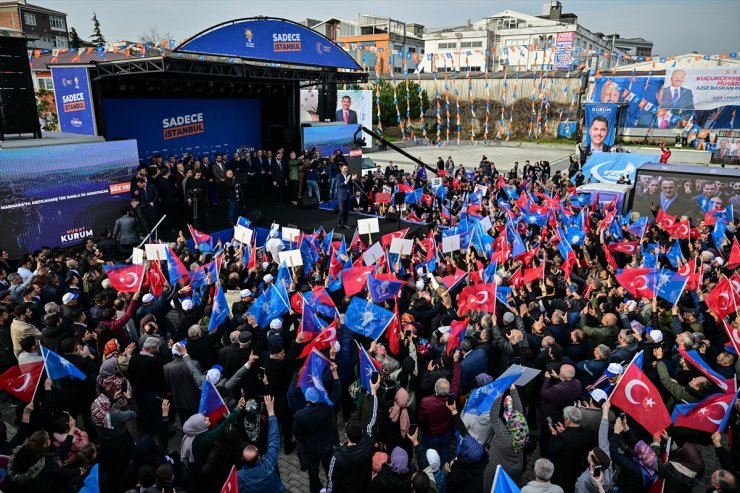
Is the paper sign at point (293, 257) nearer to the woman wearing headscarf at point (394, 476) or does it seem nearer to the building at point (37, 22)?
the woman wearing headscarf at point (394, 476)

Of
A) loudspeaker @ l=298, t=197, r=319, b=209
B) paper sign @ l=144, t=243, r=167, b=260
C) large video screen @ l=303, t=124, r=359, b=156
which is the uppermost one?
large video screen @ l=303, t=124, r=359, b=156

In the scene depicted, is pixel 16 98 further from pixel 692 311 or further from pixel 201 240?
pixel 692 311

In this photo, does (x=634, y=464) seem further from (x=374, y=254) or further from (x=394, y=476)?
(x=374, y=254)

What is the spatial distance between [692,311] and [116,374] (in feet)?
24.0

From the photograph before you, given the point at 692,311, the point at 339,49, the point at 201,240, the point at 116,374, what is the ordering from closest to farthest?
the point at 116,374, the point at 692,311, the point at 201,240, the point at 339,49

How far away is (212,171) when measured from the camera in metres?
15.7

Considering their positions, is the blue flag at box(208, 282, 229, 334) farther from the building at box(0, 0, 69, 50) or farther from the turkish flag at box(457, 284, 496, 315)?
the building at box(0, 0, 69, 50)

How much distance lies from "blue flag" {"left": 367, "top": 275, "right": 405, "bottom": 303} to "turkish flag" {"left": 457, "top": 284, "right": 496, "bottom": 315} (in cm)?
98

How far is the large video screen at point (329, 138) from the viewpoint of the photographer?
20.3 meters

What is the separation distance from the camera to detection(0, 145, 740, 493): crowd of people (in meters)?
4.20

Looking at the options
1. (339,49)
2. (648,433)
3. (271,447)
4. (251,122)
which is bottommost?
(648,433)

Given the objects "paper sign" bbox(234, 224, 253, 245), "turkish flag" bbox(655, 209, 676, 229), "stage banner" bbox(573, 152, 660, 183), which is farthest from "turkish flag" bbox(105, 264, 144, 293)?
"stage banner" bbox(573, 152, 660, 183)

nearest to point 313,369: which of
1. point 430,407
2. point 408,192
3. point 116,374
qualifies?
point 430,407

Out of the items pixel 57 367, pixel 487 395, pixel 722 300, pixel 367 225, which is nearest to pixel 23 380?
pixel 57 367
